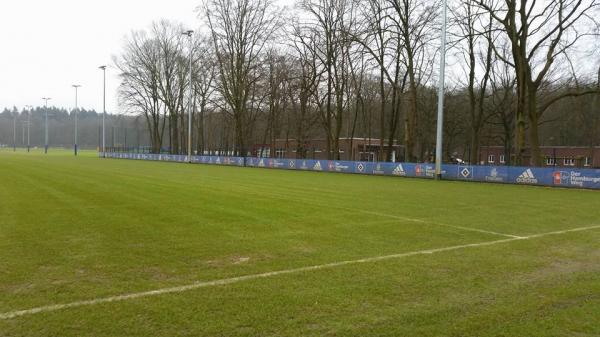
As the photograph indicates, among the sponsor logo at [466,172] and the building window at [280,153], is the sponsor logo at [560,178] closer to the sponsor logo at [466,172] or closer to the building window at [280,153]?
the sponsor logo at [466,172]

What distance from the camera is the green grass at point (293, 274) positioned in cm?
473

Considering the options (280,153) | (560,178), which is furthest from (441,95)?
(280,153)

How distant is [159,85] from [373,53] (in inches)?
1662

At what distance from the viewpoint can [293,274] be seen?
660 centimetres

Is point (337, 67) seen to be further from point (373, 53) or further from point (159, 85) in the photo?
point (159, 85)

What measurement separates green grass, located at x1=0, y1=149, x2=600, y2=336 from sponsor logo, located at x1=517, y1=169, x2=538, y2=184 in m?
13.6

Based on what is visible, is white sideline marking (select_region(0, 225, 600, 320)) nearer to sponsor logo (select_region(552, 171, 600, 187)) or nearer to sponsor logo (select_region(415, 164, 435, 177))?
sponsor logo (select_region(552, 171, 600, 187))

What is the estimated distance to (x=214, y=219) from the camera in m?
11.5

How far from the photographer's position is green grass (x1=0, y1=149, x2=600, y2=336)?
4.73 m

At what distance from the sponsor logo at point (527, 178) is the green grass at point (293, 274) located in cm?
1363

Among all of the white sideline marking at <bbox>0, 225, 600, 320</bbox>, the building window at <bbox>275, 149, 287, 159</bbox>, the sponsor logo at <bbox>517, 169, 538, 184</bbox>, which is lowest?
the white sideline marking at <bbox>0, 225, 600, 320</bbox>

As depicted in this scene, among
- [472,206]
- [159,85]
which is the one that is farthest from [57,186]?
[159,85]

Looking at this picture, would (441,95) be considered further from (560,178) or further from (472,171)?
(560,178)

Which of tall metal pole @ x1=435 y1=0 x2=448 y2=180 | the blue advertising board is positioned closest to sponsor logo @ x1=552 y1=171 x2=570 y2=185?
the blue advertising board
